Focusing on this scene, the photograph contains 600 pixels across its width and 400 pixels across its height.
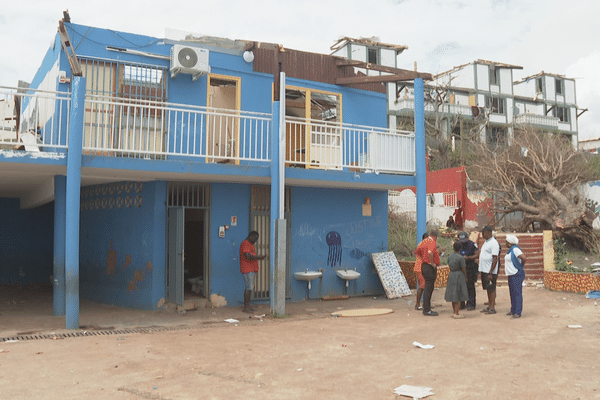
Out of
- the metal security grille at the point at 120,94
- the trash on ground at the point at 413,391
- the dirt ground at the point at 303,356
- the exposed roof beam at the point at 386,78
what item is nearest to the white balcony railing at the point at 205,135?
the metal security grille at the point at 120,94

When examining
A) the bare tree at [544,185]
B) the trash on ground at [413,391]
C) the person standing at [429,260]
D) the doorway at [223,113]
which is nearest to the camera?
the trash on ground at [413,391]

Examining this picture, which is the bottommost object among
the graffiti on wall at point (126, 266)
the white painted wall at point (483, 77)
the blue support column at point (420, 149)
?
the graffiti on wall at point (126, 266)

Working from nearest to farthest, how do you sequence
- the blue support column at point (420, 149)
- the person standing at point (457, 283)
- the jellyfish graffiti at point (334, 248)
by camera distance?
1. the person standing at point (457, 283)
2. the blue support column at point (420, 149)
3. the jellyfish graffiti at point (334, 248)

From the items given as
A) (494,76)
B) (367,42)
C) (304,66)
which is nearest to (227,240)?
(304,66)

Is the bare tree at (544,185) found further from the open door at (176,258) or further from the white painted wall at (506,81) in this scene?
the white painted wall at (506,81)

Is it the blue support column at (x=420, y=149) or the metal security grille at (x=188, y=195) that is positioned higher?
the blue support column at (x=420, y=149)

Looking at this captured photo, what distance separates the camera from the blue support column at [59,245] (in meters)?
9.18

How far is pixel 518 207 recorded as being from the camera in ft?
53.6

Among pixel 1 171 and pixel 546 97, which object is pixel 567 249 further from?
pixel 546 97

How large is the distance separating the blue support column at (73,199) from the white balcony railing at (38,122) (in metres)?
0.22

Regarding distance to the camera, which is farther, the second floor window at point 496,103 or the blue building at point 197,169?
the second floor window at point 496,103

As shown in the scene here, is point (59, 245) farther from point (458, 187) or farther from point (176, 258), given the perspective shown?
point (458, 187)

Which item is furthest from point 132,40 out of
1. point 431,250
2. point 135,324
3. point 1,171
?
point 431,250

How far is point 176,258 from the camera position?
32.6 ft
